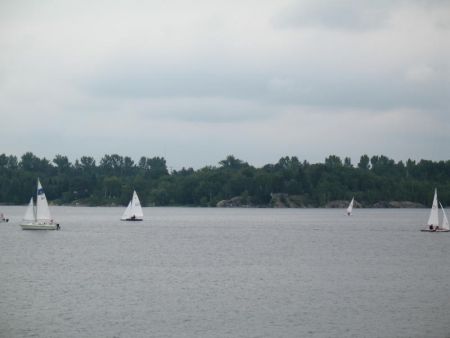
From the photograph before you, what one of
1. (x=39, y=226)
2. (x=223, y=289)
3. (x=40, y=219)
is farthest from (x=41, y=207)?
(x=223, y=289)

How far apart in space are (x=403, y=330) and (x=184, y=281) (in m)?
20.3

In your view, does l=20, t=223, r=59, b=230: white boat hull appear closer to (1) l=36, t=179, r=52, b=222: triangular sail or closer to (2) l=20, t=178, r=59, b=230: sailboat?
(2) l=20, t=178, r=59, b=230: sailboat

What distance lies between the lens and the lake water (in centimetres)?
4100

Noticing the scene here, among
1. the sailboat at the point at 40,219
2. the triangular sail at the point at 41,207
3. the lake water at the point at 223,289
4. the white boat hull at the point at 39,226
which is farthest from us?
the white boat hull at the point at 39,226

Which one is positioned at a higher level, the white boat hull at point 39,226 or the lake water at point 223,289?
the white boat hull at point 39,226

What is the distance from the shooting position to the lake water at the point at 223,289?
4100 centimetres

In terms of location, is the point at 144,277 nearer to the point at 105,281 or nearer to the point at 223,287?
the point at 105,281

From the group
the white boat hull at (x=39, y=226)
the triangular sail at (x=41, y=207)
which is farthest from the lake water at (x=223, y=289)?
the white boat hull at (x=39, y=226)

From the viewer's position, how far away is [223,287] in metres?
54.0

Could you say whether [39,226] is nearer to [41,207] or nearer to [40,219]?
[40,219]

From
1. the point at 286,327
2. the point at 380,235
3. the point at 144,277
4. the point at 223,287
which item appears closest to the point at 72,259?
the point at 144,277

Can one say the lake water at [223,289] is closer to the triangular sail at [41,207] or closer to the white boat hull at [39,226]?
the triangular sail at [41,207]

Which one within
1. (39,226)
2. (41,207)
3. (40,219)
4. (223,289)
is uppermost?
(41,207)

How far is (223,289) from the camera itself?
53.0 metres
